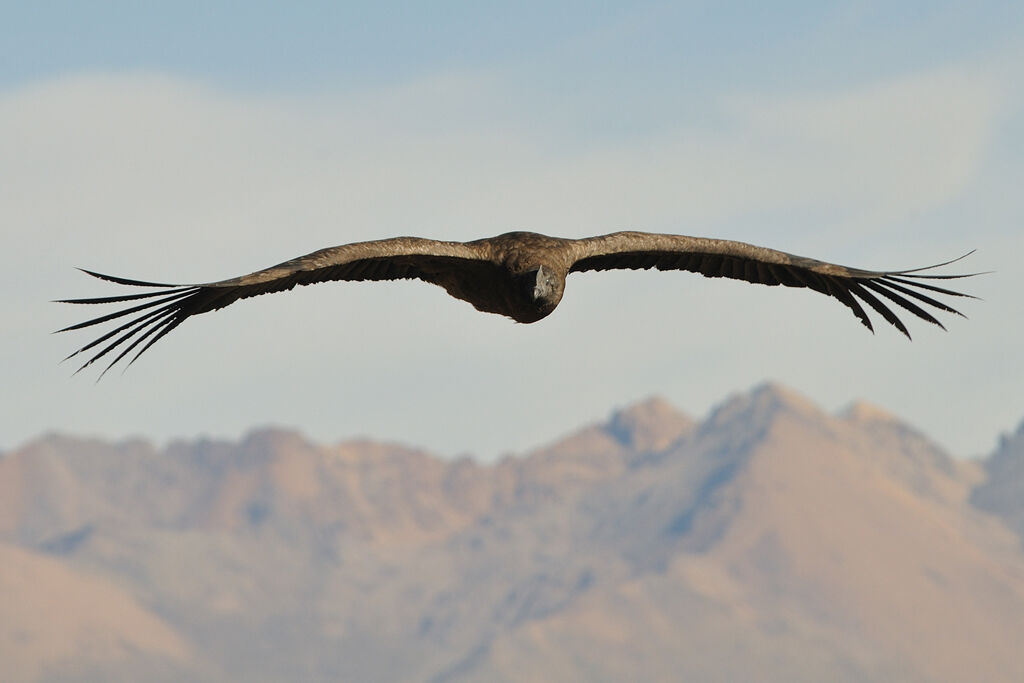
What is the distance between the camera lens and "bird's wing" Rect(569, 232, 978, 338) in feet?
68.1

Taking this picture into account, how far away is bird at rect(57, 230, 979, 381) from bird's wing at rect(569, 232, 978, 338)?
1 centimetres

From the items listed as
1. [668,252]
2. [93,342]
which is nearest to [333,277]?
[93,342]

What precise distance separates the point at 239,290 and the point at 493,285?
12.3 feet

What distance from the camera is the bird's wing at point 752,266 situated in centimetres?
2075

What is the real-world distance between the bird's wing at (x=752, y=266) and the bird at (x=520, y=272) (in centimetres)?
1

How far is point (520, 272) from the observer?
774 inches

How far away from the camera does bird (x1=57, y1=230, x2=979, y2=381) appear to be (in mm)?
17516

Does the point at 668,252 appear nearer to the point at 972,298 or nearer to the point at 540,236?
the point at 540,236

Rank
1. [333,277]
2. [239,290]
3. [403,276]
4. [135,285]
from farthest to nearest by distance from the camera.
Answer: [403,276] < [333,277] < [239,290] < [135,285]

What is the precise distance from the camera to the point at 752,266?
2186cm

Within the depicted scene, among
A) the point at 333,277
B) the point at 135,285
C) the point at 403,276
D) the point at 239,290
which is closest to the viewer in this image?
the point at 135,285

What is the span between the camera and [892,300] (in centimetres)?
2122

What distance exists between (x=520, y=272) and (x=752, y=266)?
3874 mm

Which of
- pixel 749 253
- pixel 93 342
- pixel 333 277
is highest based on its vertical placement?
pixel 749 253
